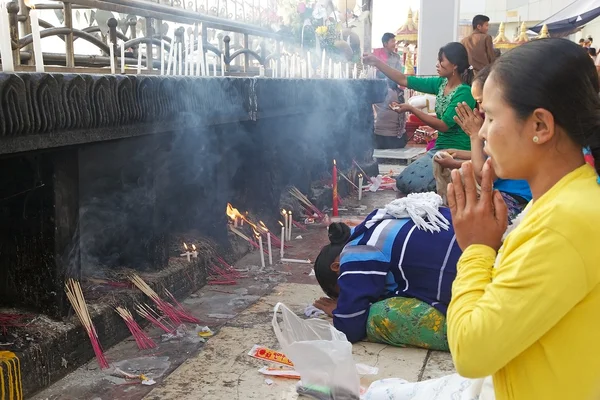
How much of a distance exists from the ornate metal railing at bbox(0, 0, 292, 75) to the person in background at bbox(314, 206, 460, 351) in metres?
1.66

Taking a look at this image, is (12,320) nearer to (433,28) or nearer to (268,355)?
(268,355)

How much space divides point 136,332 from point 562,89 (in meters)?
2.67

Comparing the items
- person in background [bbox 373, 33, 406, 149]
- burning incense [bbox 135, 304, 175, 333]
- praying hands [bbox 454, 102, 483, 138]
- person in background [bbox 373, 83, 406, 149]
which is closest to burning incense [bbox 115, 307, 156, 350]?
burning incense [bbox 135, 304, 175, 333]

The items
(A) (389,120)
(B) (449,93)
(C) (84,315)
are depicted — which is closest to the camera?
(C) (84,315)

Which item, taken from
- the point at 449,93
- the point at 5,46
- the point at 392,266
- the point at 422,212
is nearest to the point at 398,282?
the point at 392,266

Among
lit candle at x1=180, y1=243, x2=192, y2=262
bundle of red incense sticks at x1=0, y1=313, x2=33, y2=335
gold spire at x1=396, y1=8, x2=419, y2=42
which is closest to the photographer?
bundle of red incense sticks at x1=0, y1=313, x2=33, y2=335

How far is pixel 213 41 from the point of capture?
6.73 m

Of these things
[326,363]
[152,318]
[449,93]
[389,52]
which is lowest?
[152,318]

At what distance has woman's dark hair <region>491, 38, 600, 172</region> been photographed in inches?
53.6

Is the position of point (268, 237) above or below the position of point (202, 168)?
below

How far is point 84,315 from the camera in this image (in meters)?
3.16

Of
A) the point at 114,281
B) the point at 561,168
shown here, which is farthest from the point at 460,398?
the point at 114,281

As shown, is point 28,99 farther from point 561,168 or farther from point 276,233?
point 276,233

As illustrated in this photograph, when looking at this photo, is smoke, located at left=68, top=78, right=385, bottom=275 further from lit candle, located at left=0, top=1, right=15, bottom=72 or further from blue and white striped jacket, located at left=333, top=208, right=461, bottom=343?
blue and white striped jacket, located at left=333, top=208, right=461, bottom=343
